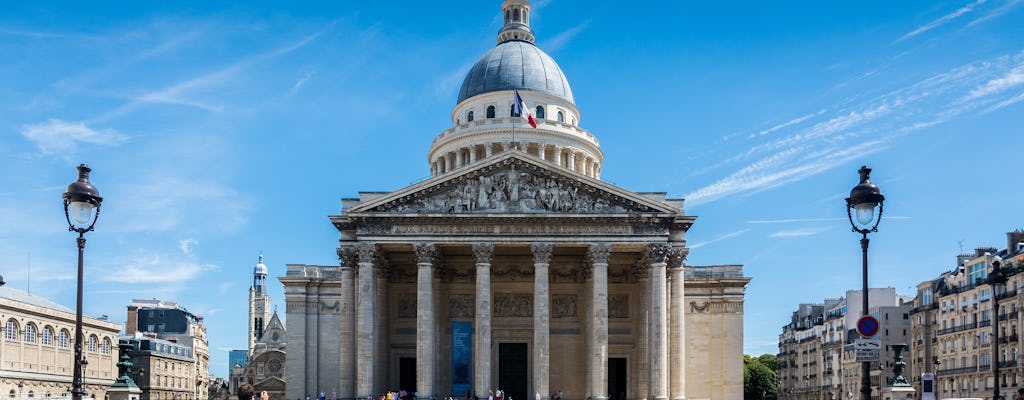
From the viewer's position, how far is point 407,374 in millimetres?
59250

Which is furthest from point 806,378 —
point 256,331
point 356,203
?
point 256,331

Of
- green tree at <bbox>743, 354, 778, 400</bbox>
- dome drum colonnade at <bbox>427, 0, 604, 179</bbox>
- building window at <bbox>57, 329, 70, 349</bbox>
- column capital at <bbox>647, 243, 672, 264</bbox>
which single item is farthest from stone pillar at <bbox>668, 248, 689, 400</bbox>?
green tree at <bbox>743, 354, 778, 400</bbox>

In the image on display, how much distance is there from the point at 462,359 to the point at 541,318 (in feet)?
21.2

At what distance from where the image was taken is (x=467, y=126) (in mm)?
76375

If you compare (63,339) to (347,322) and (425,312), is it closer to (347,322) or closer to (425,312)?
(347,322)

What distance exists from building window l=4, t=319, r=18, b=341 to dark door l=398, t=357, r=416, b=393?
3462cm

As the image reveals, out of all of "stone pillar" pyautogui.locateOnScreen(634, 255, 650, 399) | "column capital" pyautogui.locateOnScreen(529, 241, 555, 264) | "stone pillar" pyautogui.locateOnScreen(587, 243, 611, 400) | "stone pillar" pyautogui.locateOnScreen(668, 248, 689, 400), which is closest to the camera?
"stone pillar" pyautogui.locateOnScreen(587, 243, 611, 400)

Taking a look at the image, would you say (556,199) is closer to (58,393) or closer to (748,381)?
(58,393)

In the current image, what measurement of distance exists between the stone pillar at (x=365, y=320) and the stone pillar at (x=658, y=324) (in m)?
15.1

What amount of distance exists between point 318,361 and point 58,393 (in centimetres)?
3112

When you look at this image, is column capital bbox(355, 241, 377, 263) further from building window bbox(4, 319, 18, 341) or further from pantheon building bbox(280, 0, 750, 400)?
building window bbox(4, 319, 18, 341)

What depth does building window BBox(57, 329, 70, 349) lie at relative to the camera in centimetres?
8222

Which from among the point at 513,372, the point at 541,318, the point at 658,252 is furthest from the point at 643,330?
the point at 513,372

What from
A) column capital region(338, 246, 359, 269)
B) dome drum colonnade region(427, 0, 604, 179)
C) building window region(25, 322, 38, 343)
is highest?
dome drum colonnade region(427, 0, 604, 179)
